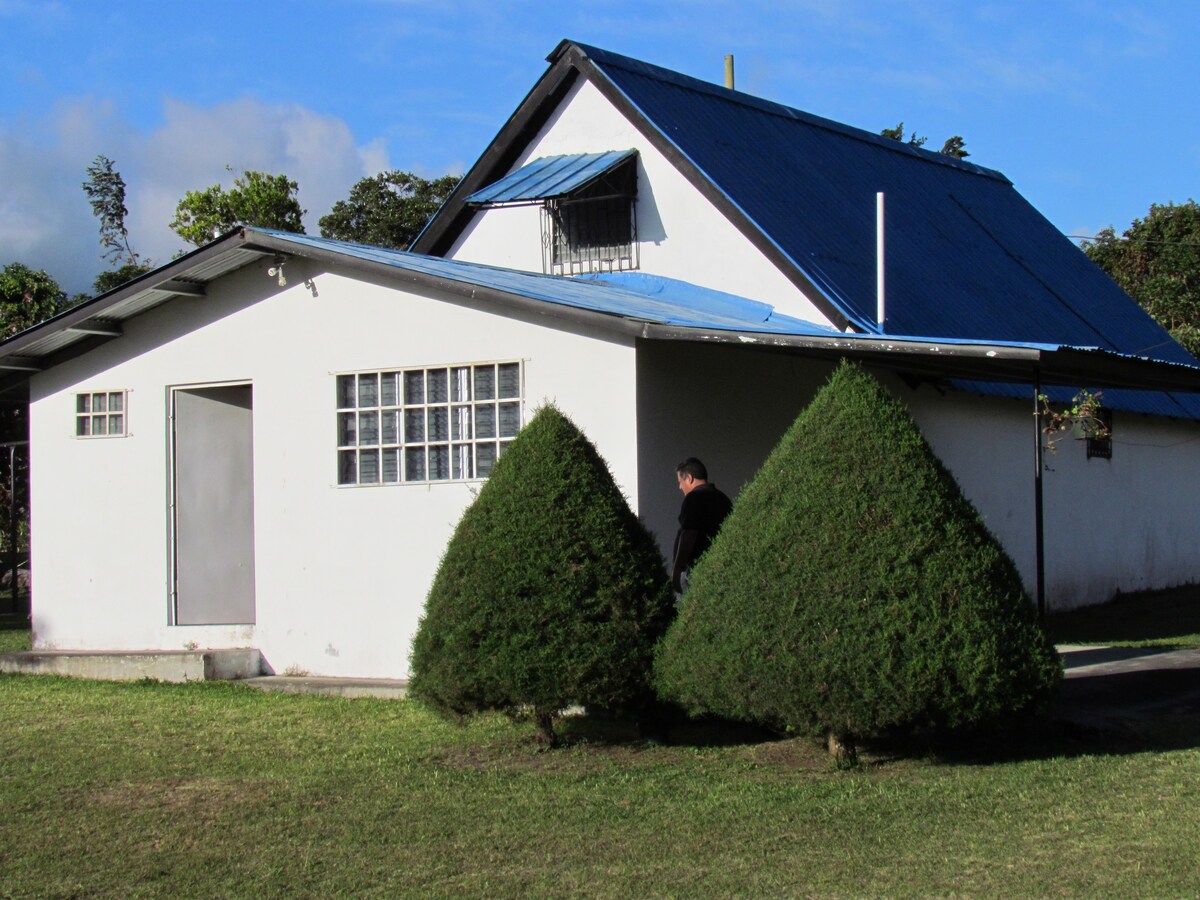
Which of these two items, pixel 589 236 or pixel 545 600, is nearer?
pixel 545 600

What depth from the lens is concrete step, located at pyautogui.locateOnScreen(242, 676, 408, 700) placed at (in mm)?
11953

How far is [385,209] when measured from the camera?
3997 cm

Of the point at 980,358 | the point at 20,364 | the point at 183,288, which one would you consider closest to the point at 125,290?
the point at 183,288

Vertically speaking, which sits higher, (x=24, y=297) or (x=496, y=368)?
(x=24, y=297)

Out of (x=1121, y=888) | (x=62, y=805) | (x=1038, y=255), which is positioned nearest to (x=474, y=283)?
(x=62, y=805)

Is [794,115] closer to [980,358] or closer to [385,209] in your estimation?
[980,358]

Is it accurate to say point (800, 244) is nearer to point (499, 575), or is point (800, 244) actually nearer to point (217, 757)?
point (499, 575)

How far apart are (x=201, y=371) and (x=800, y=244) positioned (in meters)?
6.18

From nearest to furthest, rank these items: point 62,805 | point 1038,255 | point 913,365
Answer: point 62,805, point 913,365, point 1038,255

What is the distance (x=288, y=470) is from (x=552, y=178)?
5433mm

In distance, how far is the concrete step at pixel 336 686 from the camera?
1195cm

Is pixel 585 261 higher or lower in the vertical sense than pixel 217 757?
higher

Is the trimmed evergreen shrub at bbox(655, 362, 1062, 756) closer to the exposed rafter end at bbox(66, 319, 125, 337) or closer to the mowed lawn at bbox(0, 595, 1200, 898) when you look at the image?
the mowed lawn at bbox(0, 595, 1200, 898)

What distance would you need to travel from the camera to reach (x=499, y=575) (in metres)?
9.12
